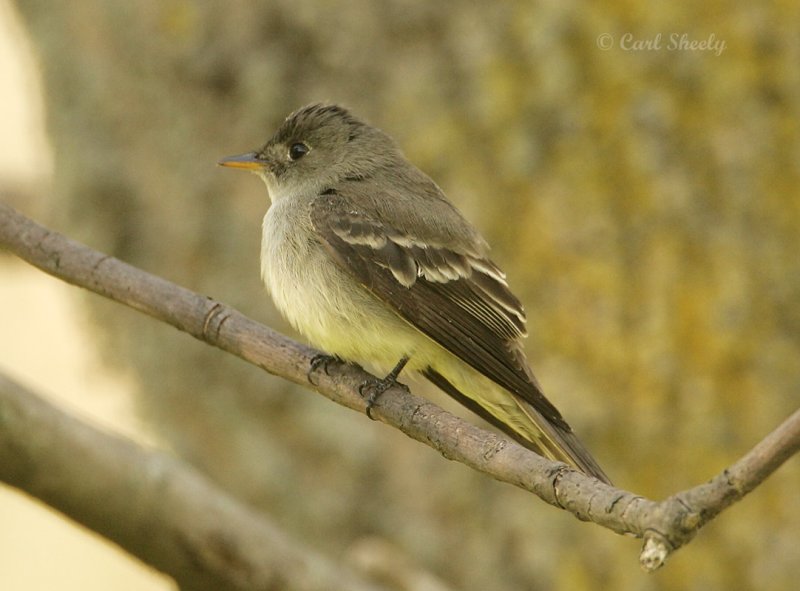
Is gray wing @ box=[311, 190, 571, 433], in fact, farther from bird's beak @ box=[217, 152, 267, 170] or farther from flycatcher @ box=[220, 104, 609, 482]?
bird's beak @ box=[217, 152, 267, 170]

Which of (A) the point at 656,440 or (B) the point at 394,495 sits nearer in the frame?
(A) the point at 656,440

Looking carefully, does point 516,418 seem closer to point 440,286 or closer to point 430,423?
point 440,286

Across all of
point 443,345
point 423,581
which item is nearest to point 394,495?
point 423,581

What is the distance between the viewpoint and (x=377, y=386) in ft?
11.2

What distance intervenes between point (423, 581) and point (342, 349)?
1165 mm

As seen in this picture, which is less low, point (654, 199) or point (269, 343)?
point (654, 199)

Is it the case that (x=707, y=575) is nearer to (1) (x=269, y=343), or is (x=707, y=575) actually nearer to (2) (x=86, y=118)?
(1) (x=269, y=343)

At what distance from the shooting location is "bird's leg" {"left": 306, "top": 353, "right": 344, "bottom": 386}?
3410mm

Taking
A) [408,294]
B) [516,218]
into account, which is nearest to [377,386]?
[408,294]

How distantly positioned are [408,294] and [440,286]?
0.11m

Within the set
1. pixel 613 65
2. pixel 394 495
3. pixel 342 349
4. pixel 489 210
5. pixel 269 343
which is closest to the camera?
pixel 269 343

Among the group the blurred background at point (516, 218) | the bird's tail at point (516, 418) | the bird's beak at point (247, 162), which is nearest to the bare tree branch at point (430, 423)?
the bird's tail at point (516, 418)

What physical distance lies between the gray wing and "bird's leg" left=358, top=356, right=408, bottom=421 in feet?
0.48

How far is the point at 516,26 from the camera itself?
5.59 metres
